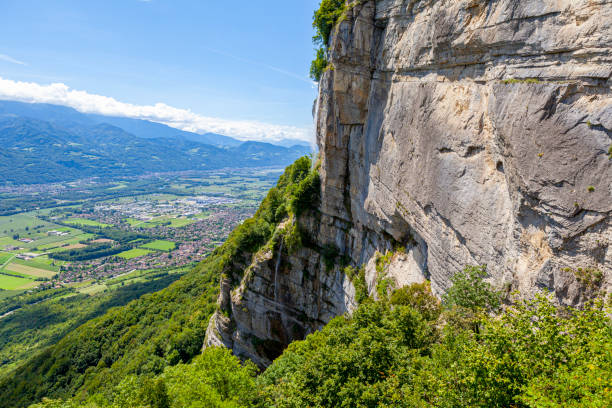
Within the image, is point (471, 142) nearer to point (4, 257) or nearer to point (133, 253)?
point (133, 253)

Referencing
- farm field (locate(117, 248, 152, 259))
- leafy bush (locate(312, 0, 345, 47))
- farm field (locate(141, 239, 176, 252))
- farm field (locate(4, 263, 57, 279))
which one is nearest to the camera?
leafy bush (locate(312, 0, 345, 47))

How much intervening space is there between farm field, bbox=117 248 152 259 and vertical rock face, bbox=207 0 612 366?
161 meters

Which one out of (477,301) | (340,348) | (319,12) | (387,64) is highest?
(319,12)

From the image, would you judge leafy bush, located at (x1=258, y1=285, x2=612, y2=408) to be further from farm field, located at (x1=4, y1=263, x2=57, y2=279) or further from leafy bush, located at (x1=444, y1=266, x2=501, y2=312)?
farm field, located at (x1=4, y1=263, x2=57, y2=279)

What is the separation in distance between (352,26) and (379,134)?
34.0 feet

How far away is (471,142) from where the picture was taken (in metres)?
16.9

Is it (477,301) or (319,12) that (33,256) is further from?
(477,301)

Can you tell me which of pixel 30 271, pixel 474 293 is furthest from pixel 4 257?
pixel 474 293

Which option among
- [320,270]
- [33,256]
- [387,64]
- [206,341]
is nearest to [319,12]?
[387,64]

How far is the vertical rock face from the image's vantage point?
11.6 metres

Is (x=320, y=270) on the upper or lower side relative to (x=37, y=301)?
upper

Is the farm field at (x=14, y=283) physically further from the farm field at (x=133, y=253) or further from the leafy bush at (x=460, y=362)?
the leafy bush at (x=460, y=362)

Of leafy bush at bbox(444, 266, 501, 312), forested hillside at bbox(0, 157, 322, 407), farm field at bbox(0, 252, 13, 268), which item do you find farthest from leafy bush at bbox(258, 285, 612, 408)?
farm field at bbox(0, 252, 13, 268)

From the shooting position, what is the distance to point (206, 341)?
45656 millimetres
